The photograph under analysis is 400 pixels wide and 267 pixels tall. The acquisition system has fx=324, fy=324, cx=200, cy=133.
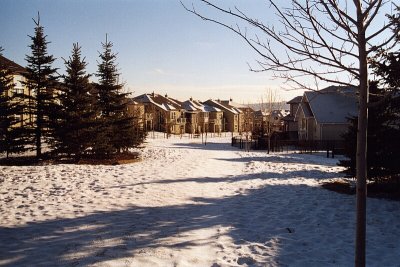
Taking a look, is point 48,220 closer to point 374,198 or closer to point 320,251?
point 320,251

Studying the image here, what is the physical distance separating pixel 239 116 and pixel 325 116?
56.7m

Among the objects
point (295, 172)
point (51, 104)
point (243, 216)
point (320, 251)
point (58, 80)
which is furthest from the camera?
point (58, 80)

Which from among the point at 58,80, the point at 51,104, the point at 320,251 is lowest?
the point at 320,251

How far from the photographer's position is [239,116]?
93438 millimetres

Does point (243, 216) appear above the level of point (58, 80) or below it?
below

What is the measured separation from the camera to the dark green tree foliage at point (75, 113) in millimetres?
20489

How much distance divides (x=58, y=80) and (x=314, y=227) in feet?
66.9

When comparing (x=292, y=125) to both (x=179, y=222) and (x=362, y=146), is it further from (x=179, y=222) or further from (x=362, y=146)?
(x=362, y=146)

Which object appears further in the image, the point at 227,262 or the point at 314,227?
the point at 314,227

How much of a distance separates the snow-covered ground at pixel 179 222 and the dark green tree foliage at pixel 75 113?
603 cm

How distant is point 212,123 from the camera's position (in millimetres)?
85312

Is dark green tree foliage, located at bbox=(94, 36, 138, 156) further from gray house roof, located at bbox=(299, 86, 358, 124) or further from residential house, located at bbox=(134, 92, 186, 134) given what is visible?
residential house, located at bbox=(134, 92, 186, 134)

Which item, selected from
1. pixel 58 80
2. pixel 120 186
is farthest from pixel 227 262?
pixel 58 80

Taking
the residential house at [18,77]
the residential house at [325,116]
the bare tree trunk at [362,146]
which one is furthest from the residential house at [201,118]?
the bare tree trunk at [362,146]
